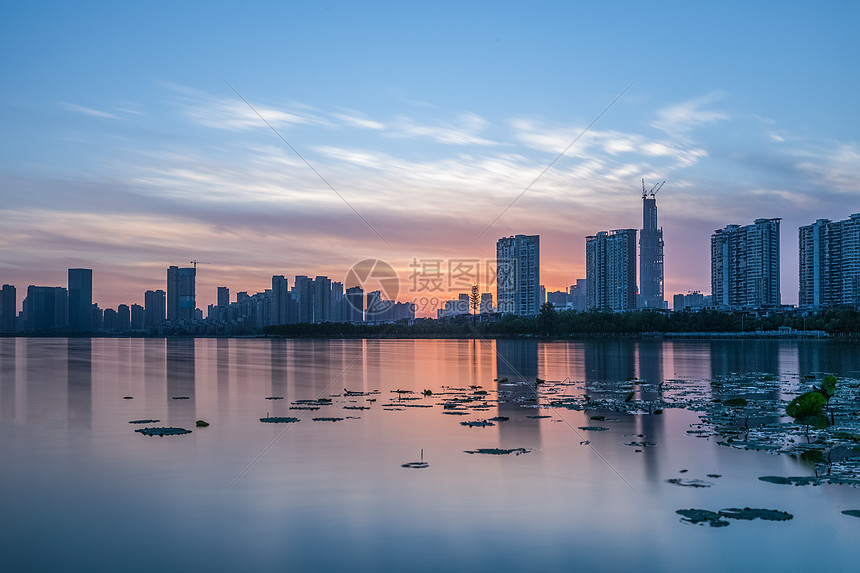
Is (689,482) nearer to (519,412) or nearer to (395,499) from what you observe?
(395,499)

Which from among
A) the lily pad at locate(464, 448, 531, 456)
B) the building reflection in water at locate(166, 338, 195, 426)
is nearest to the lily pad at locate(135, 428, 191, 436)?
the building reflection in water at locate(166, 338, 195, 426)

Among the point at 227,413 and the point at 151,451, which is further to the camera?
the point at 227,413

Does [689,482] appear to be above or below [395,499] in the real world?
above

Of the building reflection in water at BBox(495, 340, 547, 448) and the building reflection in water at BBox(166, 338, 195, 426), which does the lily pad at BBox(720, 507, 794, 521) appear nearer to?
→ the building reflection in water at BBox(495, 340, 547, 448)

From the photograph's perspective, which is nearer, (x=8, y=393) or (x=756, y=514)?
(x=756, y=514)

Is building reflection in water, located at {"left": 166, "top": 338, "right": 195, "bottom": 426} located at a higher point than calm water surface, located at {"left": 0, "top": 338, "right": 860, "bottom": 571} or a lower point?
lower

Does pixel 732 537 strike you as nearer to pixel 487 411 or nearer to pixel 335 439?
pixel 335 439

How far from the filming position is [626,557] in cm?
1015

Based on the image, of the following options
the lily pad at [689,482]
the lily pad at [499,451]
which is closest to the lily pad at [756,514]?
the lily pad at [689,482]

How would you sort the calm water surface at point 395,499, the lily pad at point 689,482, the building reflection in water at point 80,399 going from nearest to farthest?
the calm water surface at point 395,499, the lily pad at point 689,482, the building reflection in water at point 80,399

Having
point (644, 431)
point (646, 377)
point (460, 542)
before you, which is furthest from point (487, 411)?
point (646, 377)

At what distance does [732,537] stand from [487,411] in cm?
1526

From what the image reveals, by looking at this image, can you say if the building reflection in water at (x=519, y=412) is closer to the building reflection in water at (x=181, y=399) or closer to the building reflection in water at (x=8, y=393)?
the building reflection in water at (x=181, y=399)

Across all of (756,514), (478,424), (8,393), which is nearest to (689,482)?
(756,514)
